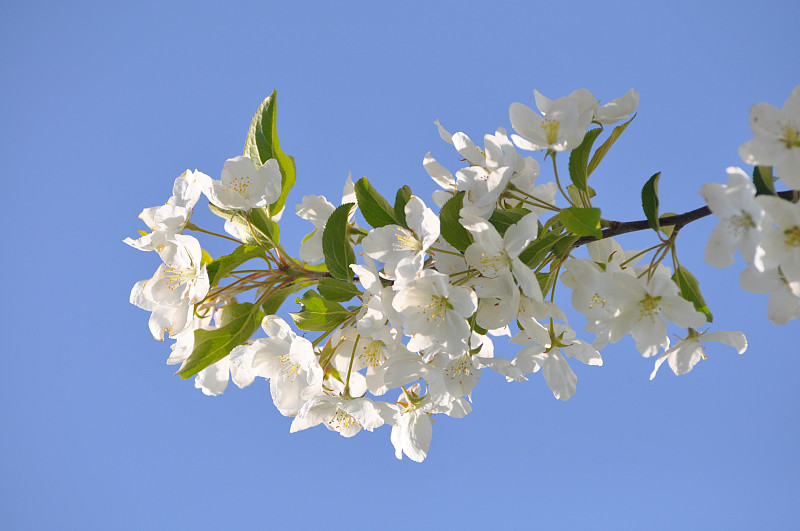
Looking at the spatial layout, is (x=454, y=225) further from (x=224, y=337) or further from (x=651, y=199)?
(x=224, y=337)

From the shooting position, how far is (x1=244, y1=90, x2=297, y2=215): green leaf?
4.04ft

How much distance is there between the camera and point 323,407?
3.76 ft

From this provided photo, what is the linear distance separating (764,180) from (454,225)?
466 millimetres

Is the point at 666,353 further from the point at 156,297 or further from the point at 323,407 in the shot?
the point at 156,297

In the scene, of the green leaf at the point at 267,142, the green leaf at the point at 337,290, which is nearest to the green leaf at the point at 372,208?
the green leaf at the point at 337,290

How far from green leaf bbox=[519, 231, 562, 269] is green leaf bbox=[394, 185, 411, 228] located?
0.22 metres

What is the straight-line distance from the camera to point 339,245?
3.64 feet

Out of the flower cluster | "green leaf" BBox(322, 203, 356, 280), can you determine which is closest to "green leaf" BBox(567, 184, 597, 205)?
the flower cluster

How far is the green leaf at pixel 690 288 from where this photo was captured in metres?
1.02

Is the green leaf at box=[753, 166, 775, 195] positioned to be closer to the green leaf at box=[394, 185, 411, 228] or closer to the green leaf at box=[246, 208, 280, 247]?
the green leaf at box=[394, 185, 411, 228]

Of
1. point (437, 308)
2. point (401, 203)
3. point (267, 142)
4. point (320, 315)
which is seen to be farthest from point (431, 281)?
point (267, 142)

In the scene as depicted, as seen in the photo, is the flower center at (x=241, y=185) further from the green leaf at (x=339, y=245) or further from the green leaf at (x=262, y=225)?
the green leaf at (x=339, y=245)

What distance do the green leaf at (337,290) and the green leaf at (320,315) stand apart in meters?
0.01

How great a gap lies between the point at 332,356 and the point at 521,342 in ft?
1.24
